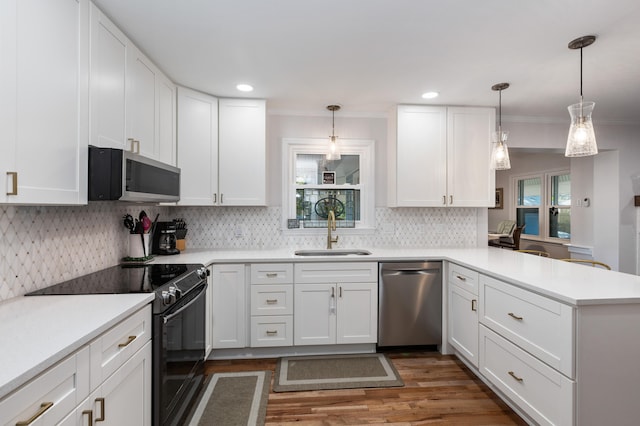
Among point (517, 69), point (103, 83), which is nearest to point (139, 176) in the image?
point (103, 83)

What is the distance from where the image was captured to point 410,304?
288cm

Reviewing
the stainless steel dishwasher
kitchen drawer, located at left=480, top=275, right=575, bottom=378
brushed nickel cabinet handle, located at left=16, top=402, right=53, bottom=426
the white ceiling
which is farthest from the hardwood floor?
the white ceiling

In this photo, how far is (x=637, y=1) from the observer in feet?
5.28

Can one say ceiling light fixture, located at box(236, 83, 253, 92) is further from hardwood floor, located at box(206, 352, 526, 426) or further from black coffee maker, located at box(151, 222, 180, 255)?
hardwood floor, located at box(206, 352, 526, 426)

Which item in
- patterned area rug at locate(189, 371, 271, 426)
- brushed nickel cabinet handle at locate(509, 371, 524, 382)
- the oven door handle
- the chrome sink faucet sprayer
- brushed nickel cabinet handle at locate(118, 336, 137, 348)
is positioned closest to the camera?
brushed nickel cabinet handle at locate(118, 336, 137, 348)

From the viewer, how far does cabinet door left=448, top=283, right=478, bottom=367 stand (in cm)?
241

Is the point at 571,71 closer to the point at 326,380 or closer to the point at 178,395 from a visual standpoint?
the point at 326,380

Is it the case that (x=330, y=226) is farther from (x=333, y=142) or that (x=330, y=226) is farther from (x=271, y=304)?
(x=271, y=304)

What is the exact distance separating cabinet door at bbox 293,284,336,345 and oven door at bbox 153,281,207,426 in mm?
817

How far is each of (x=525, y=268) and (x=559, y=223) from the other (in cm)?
482

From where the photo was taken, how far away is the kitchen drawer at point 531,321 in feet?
5.09

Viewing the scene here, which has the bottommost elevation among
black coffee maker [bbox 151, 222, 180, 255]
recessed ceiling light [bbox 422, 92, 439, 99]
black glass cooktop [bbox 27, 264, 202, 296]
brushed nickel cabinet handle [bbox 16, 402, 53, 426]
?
brushed nickel cabinet handle [bbox 16, 402, 53, 426]

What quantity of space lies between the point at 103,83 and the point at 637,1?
9.29ft

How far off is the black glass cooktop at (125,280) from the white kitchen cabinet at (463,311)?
208 cm
